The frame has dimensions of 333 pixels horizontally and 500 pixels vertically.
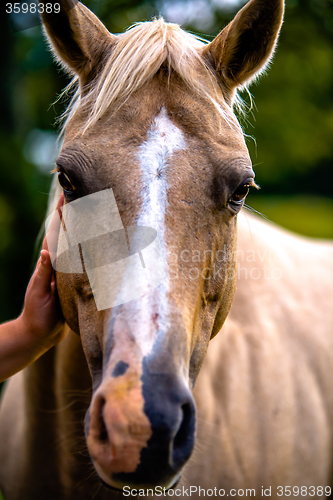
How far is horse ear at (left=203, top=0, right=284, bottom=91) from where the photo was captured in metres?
1.78

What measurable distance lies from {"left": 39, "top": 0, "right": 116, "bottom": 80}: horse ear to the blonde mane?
0.27ft

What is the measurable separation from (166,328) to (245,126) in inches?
326

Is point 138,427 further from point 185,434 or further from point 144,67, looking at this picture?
point 144,67

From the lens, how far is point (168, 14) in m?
6.46

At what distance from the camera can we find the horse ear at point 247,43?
1.78 meters

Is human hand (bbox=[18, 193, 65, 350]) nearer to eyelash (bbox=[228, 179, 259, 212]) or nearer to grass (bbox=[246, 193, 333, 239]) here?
eyelash (bbox=[228, 179, 259, 212])

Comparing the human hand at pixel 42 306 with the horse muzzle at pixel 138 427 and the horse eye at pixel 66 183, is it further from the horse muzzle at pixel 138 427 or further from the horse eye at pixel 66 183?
the horse muzzle at pixel 138 427

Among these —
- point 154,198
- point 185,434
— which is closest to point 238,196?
point 154,198

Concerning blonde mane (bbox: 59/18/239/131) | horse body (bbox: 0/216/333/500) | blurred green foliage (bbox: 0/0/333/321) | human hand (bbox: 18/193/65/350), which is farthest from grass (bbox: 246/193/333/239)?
human hand (bbox: 18/193/65/350)

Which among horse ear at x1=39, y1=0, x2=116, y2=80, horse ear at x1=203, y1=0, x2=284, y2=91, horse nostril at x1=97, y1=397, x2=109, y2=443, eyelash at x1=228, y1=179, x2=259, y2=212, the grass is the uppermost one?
horse ear at x1=39, y1=0, x2=116, y2=80

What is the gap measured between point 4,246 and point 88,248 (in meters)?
5.23

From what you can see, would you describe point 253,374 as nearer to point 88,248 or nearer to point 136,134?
point 88,248

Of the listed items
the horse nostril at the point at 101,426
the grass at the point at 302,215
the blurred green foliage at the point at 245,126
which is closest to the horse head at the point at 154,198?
the horse nostril at the point at 101,426

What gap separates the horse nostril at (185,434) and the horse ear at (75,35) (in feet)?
4.92
